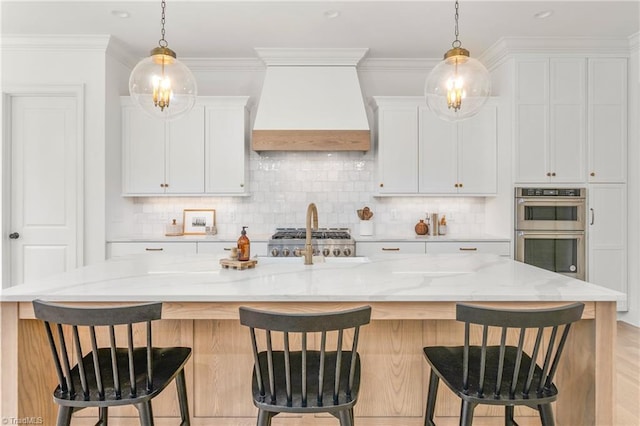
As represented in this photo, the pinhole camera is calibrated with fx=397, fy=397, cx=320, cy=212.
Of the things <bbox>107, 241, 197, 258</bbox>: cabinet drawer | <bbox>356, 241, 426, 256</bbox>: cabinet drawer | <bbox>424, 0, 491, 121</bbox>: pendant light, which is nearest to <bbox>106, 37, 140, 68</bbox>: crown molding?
<bbox>107, 241, 197, 258</bbox>: cabinet drawer

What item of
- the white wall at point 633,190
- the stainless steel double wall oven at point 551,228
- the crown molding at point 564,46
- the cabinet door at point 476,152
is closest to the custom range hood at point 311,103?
the cabinet door at point 476,152

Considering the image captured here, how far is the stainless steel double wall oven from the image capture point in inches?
150

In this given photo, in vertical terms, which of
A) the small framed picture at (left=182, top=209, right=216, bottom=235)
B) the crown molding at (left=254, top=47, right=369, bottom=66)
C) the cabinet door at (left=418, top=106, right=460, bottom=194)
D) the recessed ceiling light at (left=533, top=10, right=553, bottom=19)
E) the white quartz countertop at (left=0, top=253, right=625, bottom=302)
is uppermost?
the recessed ceiling light at (left=533, top=10, right=553, bottom=19)

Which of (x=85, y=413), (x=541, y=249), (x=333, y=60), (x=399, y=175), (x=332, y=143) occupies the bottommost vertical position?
(x=85, y=413)

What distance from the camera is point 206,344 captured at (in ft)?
6.22

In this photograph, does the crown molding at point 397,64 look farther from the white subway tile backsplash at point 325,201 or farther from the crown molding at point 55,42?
the crown molding at point 55,42

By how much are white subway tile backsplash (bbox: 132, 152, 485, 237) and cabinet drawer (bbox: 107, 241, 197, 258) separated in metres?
0.64

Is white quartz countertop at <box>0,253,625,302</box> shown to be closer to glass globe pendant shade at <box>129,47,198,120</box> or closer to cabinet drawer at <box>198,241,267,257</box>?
glass globe pendant shade at <box>129,47,198,120</box>

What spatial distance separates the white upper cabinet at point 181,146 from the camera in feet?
13.3

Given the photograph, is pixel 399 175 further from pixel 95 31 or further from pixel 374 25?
pixel 95 31

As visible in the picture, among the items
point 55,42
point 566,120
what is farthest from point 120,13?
point 566,120

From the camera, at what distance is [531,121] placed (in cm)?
387

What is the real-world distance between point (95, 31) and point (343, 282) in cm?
347

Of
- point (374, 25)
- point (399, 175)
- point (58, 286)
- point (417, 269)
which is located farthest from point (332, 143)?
point (58, 286)
